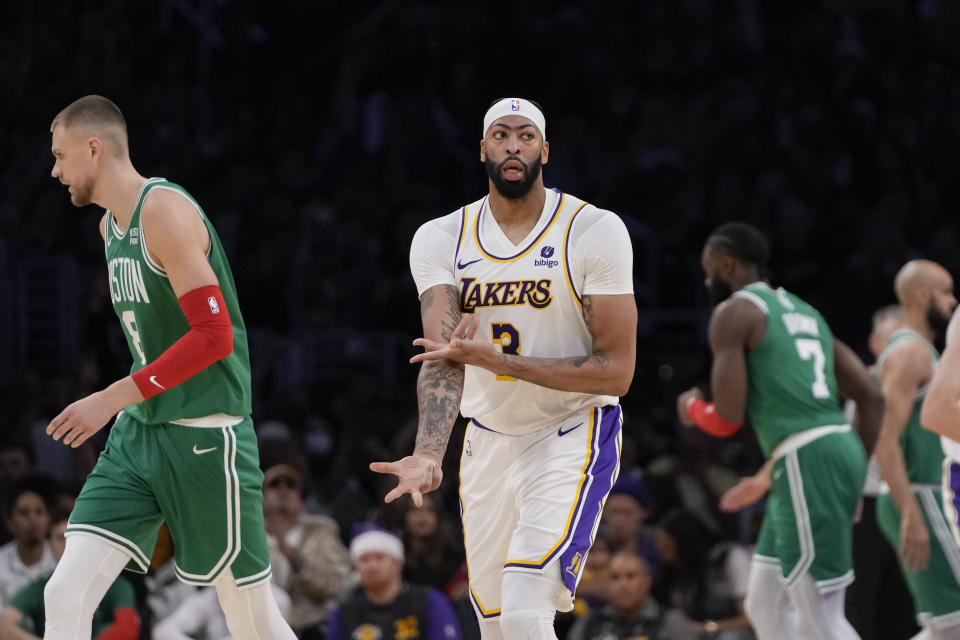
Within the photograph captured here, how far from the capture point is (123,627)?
23.9 feet

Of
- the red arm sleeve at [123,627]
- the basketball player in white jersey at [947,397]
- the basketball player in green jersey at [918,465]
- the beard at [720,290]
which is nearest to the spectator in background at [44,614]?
the red arm sleeve at [123,627]

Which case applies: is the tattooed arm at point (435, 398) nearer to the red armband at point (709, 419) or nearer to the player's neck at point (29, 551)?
the red armband at point (709, 419)

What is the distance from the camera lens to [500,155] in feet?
17.6

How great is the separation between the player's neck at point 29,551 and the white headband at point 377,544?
1.93 m

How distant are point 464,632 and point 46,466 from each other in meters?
3.89

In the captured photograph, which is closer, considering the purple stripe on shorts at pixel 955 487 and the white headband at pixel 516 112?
the white headband at pixel 516 112

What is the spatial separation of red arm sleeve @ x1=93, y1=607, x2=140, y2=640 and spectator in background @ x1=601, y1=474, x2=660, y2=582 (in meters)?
3.07

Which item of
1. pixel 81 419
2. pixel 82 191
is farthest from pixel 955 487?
pixel 82 191

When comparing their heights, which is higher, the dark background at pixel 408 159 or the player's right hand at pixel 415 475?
the dark background at pixel 408 159

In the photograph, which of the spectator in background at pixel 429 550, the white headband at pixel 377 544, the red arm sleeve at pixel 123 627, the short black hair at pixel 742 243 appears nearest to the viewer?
the short black hair at pixel 742 243

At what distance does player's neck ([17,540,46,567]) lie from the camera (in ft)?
27.9

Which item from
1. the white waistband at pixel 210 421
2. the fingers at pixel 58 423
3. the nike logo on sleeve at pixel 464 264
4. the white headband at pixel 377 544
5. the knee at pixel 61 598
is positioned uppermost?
the nike logo on sleeve at pixel 464 264

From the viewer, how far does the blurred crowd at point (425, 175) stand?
10.9 meters

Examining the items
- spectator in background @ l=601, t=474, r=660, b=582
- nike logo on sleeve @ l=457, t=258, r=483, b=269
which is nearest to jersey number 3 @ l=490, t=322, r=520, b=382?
nike logo on sleeve @ l=457, t=258, r=483, b=269
